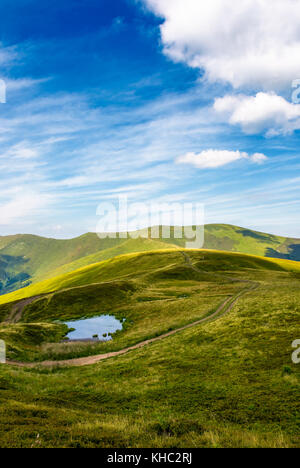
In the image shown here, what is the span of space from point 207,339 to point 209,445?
70.4 feet

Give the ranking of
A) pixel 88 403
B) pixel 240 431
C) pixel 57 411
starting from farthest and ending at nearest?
pixel 88 403, pixel 57 411, pixel 240 431

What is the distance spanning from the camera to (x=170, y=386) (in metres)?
20.4

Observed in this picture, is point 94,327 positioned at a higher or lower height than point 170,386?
lower

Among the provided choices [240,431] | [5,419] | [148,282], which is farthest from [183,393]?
[148,282]

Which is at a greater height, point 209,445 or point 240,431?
point 209,445

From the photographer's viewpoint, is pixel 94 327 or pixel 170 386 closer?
pixel 170 386

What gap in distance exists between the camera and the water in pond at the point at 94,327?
48.4m

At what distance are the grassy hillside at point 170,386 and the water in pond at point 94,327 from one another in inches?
112

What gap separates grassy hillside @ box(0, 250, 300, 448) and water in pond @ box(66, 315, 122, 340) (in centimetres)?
285

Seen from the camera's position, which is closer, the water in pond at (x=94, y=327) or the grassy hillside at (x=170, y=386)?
the grassy hillside at (x=170, y=386)

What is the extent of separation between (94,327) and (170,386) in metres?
37.0

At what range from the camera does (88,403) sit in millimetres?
18516

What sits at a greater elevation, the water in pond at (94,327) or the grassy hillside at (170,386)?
the grassy hillside at (170,386)
